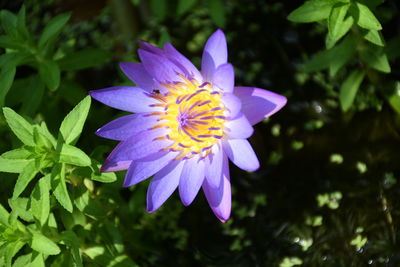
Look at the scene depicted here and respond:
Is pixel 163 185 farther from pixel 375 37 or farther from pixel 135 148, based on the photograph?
pixel 375 37

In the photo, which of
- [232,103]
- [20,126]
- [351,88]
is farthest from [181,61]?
[351,88]

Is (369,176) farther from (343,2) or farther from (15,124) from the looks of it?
(15,124)

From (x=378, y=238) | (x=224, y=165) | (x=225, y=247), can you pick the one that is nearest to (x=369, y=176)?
(x=378, y=238)

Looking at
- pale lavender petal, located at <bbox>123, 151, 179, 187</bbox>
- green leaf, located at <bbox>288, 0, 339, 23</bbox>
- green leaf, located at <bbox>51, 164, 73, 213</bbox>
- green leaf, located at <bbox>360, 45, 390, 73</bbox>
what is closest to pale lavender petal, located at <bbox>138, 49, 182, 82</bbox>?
pale lavender petal, located at <bbox>123, 151, 179, 187</bbox>

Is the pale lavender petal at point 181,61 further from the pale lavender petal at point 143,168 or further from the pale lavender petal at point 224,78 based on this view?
the pale lavender petal at point 143,168

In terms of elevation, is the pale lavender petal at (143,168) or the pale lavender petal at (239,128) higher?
the pale lavender petal at (239,128)

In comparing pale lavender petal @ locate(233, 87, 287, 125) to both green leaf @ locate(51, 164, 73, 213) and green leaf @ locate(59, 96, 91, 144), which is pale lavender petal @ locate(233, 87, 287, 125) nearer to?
green leaf @ locate(59, 96, 91, 144)

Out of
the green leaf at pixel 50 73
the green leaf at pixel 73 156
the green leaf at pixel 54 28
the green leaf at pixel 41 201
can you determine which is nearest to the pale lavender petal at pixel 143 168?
the green leaf at pixel 73 156
